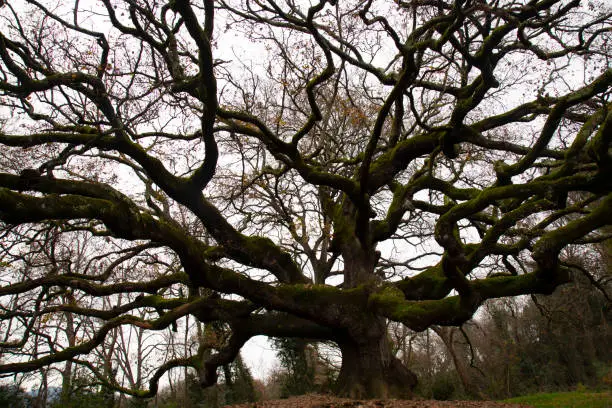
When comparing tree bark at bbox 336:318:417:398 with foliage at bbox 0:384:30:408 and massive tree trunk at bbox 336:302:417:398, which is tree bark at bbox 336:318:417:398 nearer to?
massive tree trunk at bbox 336:302:417:398

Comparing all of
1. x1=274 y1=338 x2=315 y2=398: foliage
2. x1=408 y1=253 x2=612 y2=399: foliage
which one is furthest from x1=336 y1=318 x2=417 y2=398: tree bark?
x1=408 y1=253 x2=612 y2=399: foliage

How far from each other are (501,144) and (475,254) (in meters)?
2.70

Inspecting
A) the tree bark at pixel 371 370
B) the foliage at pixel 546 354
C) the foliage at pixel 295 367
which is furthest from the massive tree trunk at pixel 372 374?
the foliage at pixel 546 354

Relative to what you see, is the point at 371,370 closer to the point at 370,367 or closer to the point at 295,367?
the point at 370,367

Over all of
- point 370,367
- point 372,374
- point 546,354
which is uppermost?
point 370,367

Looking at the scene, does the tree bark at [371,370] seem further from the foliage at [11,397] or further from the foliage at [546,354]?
the foliage at [11,397]

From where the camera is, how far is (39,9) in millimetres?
6750

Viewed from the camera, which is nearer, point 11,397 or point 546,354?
point 11,397

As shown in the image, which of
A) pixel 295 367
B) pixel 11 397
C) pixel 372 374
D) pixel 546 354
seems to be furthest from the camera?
pixel 546 354

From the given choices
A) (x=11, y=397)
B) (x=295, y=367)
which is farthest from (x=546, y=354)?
(x=11, y=397)

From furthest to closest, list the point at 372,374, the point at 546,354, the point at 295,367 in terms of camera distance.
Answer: the point at 546,354
the point at 295,367
the point at 372,374

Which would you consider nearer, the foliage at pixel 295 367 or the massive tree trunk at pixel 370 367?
the massive tree trunk at pixel 370 367

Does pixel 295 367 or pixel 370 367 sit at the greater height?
pixel 295 367

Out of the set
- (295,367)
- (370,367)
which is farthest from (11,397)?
(370,367)
